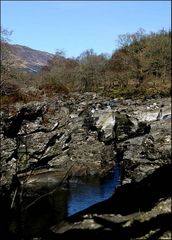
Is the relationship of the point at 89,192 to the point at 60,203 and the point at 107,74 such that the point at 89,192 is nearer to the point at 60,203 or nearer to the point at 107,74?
the point at 60,203

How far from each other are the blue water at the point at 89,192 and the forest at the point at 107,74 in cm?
1583

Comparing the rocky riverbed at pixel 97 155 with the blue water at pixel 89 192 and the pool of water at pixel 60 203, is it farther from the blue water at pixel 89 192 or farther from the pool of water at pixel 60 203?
the blue water at pixel 89 192

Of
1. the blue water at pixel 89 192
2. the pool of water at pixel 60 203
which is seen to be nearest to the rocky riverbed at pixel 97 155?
the pool of water at pixel 60 203

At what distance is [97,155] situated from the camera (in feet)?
222

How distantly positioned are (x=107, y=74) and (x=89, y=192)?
46.7m

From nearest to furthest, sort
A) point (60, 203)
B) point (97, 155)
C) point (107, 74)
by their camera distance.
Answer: point (60, 203) < point (97, 155) < point (107, 74)

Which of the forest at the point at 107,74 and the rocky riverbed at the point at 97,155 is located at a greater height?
the forest at the point at 107,74

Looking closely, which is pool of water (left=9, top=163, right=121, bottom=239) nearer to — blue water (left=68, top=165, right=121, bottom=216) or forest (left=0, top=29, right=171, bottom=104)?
blue water (left=68, top=165, right=121, bottom=216)

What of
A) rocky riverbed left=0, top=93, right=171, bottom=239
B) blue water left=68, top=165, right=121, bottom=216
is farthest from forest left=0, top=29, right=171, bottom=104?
blue water left=68, top=165, right=121, bottom=216

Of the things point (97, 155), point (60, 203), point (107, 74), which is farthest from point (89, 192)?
point (107, 74)

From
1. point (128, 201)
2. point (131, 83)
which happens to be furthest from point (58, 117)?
point (128, 201)

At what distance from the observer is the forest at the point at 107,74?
65.4 metres

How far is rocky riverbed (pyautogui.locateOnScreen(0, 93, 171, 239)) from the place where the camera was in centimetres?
2267

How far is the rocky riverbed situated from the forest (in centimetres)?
326
